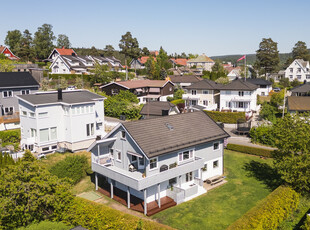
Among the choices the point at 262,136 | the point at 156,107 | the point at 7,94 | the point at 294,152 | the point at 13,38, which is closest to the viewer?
the point at 294,152

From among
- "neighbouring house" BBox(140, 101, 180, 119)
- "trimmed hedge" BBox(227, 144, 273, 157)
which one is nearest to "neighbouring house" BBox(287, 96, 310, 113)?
"trimmed hedge" BBox(227, 144, 273, 157)

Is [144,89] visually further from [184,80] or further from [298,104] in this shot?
[298,104]

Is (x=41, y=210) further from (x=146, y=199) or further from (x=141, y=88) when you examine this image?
(x=141, y=88)

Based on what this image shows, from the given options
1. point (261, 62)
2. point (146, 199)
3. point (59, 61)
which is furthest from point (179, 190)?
point (261, 62)

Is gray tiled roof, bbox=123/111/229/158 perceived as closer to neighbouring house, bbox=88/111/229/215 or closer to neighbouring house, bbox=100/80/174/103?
neighbouring house, bbox=88/111/229/215

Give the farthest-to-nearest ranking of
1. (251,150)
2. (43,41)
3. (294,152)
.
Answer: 1. (43,41)
2. (251,150)
3. (294,152)

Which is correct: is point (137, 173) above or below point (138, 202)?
above

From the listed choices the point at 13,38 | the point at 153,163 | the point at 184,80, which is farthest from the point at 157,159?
the point at 13,38

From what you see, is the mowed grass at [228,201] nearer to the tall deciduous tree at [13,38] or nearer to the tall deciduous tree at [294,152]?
the tall deciduous tree at [294,152]
